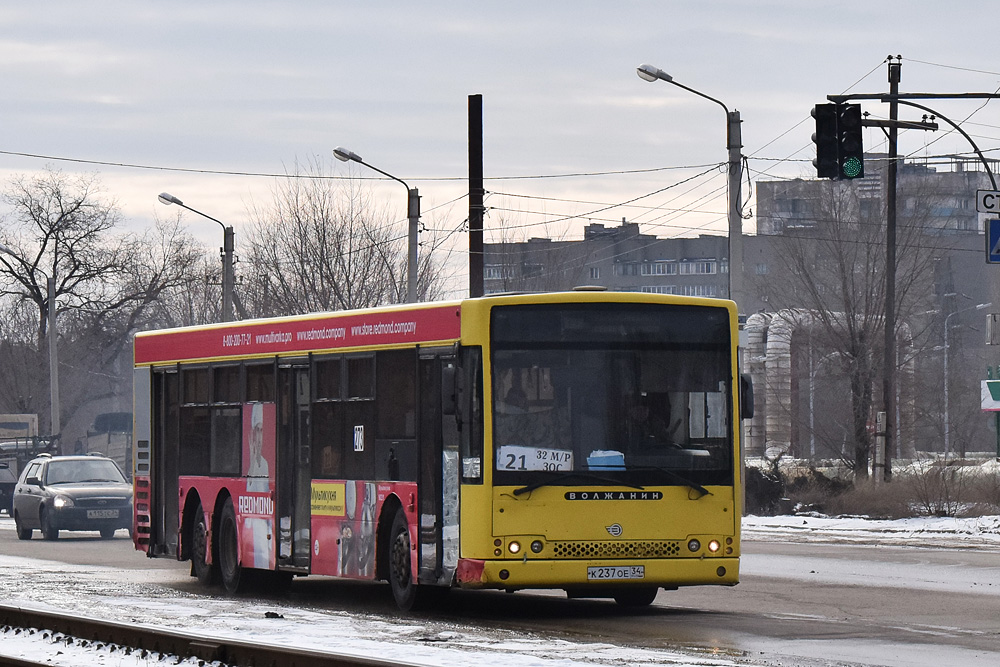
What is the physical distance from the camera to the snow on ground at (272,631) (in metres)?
11.2

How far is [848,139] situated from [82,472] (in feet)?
58.6

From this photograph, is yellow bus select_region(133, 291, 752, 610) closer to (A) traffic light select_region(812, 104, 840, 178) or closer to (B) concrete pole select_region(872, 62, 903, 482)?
(A) traffic light select_region(812, 104, 840, 178)

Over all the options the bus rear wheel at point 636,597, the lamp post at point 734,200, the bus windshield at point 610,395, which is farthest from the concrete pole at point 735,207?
the bus windshield at point 610,395

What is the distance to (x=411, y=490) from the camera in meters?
15.3

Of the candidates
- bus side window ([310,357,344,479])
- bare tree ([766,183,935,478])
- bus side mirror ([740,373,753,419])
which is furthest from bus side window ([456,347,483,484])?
bare tree ([766,183,935,478])

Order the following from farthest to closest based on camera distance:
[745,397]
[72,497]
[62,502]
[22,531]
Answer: [22,531] → [72,497] → [62,502] → [745,397]

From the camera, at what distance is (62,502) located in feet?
107

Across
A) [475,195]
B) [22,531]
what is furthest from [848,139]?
[22,531]

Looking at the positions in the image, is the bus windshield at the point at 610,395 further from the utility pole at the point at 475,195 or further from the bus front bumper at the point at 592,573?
the utility pole at the point at 475,195

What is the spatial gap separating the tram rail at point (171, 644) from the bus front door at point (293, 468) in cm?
360

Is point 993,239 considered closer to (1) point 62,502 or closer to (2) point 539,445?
(2) point 539,445

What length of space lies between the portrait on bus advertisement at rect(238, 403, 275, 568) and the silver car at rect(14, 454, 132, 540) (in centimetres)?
1473

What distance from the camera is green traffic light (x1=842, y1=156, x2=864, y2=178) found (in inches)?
870

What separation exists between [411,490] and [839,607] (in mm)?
3907
